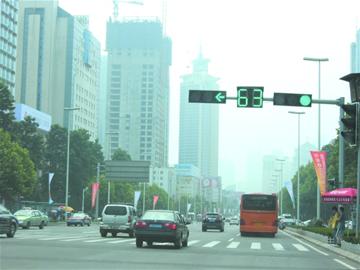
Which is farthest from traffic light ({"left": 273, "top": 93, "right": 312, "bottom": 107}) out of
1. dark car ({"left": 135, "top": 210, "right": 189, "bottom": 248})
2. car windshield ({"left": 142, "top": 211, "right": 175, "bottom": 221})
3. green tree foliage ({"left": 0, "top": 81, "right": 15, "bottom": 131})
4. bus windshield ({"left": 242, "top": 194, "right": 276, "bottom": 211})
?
green tree foliage ({"left": 0, "top": 81, "right": 15, "bottom": 131})

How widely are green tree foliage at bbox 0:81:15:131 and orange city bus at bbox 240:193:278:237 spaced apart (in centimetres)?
4080

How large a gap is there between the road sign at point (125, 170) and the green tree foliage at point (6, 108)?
15993 mm

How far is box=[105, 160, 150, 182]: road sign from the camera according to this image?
6781 cm

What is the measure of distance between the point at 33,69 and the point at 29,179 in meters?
109

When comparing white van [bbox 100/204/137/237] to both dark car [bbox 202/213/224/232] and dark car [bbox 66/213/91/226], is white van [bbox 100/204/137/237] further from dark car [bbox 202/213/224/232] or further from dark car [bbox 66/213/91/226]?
dark car [bbox 66/213/91/226]

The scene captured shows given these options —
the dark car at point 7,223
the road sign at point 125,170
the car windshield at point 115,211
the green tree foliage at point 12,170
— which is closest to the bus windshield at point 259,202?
the car windshield at point 115,211

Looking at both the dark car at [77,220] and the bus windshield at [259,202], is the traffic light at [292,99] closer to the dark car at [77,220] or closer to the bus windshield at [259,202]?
the bus windshield at [259,202]

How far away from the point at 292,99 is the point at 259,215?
1878cm

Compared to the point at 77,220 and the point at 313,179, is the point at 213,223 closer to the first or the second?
the point at 77,220

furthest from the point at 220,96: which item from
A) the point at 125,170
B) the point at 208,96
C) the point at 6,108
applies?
the point at 6,108

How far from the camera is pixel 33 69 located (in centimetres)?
16850

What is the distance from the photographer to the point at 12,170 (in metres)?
61.1

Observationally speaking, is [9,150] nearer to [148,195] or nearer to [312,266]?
[312,266]

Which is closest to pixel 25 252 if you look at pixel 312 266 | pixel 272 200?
pixel 312 266
